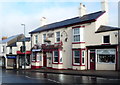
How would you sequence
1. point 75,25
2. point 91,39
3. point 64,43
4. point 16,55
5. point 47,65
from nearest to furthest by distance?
point 91,39
point 75,25
point 64,43
point 47,65
point 16,55

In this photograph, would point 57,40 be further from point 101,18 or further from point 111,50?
point 111,50

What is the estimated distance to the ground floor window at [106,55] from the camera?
20.2 meters

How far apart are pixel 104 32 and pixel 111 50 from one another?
234 cm

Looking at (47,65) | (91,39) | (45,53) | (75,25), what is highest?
(75,25)

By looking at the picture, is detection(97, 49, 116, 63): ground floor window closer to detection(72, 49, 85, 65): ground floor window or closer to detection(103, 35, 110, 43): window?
detection(103, 35, 110, 43): window

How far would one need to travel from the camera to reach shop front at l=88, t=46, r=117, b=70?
20047 millimetres

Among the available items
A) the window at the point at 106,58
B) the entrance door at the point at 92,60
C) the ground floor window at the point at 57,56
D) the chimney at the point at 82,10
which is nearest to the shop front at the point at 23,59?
the ground floor window at the point at 57,56

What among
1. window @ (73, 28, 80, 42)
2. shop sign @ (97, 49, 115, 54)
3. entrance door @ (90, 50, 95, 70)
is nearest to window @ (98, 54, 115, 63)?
shop sign @ (97, 49, 115, 54)

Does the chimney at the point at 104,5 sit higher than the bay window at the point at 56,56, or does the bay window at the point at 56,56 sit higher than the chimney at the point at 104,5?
the chimney at the point at 104,5

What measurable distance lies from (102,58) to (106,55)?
66 centimetres

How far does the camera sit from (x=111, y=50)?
66.4 ft

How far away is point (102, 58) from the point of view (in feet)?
69.5

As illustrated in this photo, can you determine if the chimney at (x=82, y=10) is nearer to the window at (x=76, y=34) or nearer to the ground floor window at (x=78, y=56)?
the window at (x=76, y=34)

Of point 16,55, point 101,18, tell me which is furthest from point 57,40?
point 16,55
